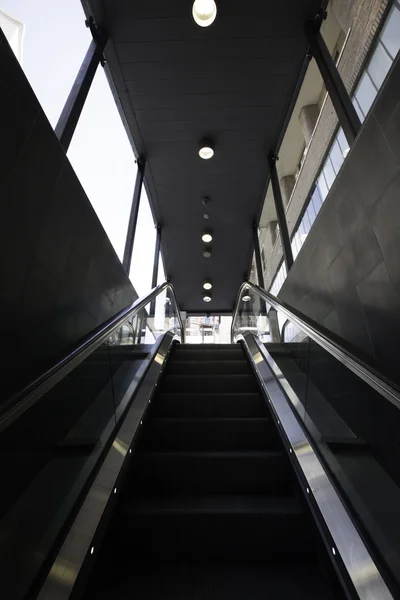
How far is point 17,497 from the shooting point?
5.69 ft

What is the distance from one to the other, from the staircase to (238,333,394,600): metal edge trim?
0.17 metres

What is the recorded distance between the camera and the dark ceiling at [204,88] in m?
4.11

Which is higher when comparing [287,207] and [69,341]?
[287,207]

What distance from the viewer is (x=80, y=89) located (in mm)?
3402

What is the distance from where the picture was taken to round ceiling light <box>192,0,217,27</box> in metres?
3.72

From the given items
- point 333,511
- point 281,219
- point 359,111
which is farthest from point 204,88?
point 333,511

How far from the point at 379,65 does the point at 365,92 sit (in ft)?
1.55

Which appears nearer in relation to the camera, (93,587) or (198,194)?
(93,587)

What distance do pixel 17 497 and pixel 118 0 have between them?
520 cm

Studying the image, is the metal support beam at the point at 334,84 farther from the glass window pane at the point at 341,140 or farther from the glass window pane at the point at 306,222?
the glass window pane at the point at 306,222

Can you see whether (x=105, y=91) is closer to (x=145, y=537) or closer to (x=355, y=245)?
(x=355, y=245)

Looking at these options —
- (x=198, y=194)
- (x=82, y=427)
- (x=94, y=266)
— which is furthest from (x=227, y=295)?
(x=82, y=427)

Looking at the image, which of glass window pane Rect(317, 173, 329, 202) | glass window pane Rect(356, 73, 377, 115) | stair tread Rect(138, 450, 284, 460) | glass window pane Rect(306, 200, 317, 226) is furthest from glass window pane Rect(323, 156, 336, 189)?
stair tread Rect(138, 450, 284, 460)

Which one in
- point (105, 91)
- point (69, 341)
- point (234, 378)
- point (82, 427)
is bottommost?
point (82, 427)
